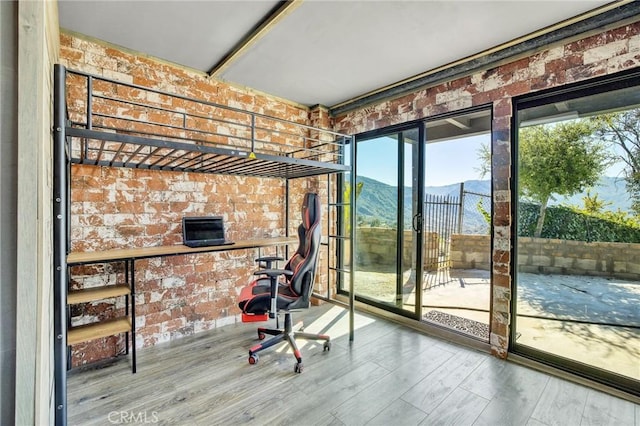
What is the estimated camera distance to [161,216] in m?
2.68

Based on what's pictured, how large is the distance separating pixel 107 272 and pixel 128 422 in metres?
1.20

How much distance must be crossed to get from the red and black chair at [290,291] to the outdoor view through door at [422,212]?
121cm

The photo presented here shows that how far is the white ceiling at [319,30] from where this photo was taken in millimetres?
1889

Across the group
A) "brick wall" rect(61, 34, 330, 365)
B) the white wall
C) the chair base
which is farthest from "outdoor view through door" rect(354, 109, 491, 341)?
the white wall

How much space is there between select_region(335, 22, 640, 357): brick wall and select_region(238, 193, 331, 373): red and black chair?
1.54 meters

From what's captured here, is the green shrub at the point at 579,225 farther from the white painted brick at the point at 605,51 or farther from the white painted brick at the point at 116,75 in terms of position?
the white painted brick at the point at 116,75

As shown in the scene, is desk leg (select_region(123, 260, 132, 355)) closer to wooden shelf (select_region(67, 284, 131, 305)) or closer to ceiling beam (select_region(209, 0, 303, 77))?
wooden shelf (select_region(67, 284, 131, 305))

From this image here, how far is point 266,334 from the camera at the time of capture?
2.81 m

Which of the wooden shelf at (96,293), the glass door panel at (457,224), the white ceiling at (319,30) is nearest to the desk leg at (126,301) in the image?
the wooden shelf at (96,293)

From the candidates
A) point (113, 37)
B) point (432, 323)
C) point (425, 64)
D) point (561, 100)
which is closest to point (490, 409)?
point (432, 323)

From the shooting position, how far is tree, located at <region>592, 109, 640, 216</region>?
6.60 ft

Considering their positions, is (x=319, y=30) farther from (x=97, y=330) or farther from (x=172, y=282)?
(x=97, y=330)

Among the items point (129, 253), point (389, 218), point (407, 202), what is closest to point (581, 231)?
point (407, 202)

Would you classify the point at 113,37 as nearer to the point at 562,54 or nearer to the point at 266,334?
the point at 266,334
